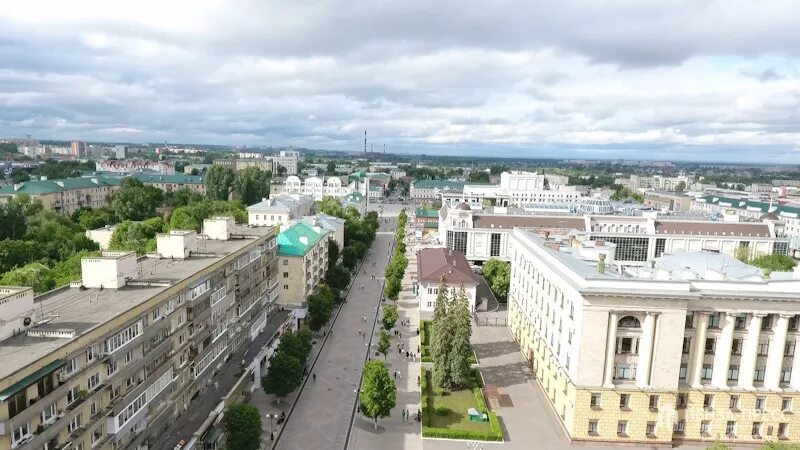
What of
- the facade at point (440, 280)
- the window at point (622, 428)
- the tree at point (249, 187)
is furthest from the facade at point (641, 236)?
the tree at point (249, 187)

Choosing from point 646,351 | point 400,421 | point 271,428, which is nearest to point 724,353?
point 646,351

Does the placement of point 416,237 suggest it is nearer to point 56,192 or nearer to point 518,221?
point 518,221

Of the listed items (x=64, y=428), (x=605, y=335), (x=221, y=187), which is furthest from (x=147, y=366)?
(x=221, y=187)

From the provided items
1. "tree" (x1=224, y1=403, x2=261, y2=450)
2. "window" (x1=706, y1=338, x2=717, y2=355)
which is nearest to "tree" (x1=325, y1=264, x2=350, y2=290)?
"tree" (x1=224, y1=403, x2=261, y2=450)

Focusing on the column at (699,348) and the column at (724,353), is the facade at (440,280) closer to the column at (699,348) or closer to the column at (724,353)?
the column at (699,348)

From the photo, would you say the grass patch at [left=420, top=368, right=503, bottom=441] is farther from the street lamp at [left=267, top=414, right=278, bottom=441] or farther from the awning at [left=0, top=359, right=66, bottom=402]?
the awning at [left=0, top=359, right=66, bottom=402]

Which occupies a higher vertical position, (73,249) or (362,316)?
(73,249)
